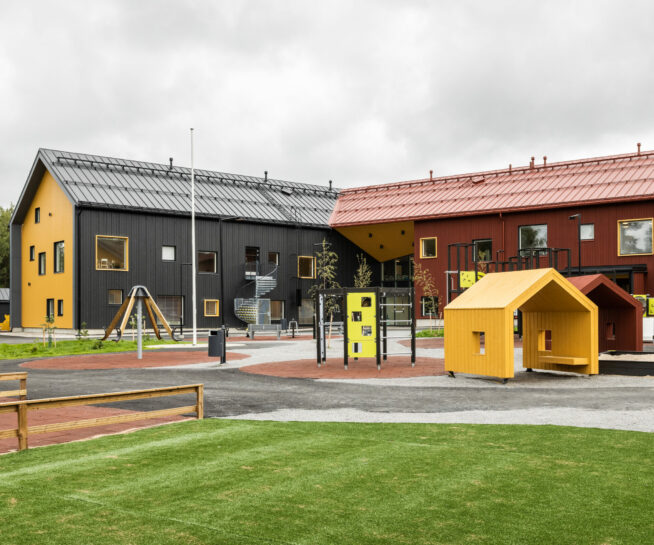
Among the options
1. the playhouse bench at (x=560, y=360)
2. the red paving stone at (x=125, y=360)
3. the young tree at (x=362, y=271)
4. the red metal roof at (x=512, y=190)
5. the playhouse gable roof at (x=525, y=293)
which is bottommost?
the red paving stone at (x=125, y=360)

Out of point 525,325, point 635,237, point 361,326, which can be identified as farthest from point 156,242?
point 525,325

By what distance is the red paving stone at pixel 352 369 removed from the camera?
1873cm

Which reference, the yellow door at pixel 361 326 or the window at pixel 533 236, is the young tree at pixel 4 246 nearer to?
the window at pixel 533 236

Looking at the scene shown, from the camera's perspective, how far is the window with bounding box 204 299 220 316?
47969mm

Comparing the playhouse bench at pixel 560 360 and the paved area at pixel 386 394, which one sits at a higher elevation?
the playhouse bench at pixel 560 360

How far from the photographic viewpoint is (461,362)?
17.7 m

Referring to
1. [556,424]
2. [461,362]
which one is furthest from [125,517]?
Result: [461,362]

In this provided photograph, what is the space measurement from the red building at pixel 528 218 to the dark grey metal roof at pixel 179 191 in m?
4.86

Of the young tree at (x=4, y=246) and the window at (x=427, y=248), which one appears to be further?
the young tree at (x=4, y=246)

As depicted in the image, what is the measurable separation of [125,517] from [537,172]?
42310mm

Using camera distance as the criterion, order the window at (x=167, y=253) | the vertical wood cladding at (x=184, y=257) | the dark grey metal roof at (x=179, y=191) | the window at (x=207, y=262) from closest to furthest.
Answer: the vertical wood cladding at (x=184, y=257) → the dark grey metal roof at (x=179, y=191) → the window at (x=167, y=253) → the window at (x=207, y=262)

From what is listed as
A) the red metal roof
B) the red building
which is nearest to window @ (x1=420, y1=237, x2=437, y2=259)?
the red building

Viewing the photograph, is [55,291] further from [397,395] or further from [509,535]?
[509,535]

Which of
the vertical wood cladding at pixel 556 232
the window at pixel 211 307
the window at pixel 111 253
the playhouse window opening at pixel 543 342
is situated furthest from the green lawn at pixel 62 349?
the vertical wood cladding at pixel 556 232
